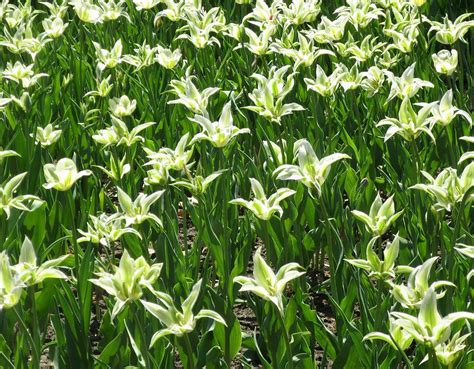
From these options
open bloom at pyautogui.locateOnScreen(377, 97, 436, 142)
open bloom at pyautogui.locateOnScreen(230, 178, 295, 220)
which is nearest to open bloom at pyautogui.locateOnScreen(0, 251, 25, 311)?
open bloom at pyautogui.locateOnScreen(230, 178, 295, 220)

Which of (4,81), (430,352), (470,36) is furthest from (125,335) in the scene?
(470,36)

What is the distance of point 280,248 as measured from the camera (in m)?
2.90

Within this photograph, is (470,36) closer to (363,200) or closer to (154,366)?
(363,200)

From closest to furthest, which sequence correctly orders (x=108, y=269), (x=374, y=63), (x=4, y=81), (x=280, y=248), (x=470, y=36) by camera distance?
(x=108, y=269) < (x=280, y=248) < (x=374, y=63) < (x=4, y=81) < (x=470, y=36)

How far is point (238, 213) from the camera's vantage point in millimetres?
3404

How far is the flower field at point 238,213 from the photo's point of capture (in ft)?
7.09

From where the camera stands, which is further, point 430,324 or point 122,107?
point 122,107

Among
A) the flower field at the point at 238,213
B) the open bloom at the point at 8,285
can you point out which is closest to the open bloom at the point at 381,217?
the flower field at the point at 238,213

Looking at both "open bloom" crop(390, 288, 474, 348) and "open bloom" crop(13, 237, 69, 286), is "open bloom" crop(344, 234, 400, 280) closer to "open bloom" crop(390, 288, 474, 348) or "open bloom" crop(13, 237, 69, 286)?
"open bloom" crop(390, 288, 474, 348)

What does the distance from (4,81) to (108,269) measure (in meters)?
2.19

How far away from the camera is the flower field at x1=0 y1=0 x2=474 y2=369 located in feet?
7.09

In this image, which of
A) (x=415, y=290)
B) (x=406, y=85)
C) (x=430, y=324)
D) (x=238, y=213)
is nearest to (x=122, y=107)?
(x=238, y=213)

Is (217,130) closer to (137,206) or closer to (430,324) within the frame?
(137,206)

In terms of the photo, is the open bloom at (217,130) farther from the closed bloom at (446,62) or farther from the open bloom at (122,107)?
the closed bloom at (446,62)
